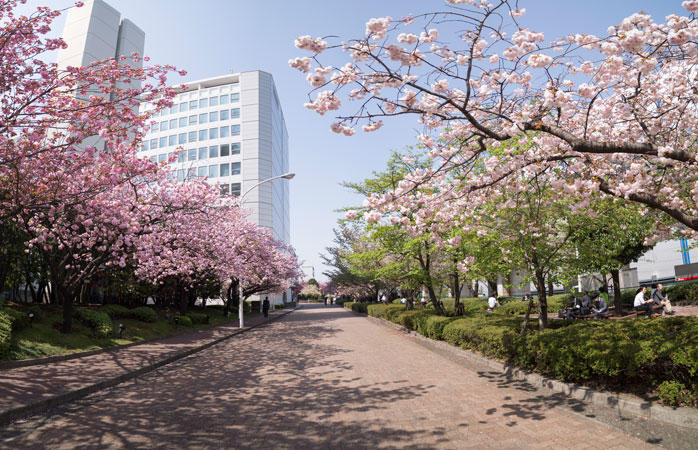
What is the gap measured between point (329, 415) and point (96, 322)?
12521 millimetres

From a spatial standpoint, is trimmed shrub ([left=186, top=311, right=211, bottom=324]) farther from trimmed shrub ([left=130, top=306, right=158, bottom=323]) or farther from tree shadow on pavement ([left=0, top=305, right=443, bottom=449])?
tree shadow on pavement ([left=0, top=305, right=443, bottom=449])

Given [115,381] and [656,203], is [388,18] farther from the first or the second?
[115,381]

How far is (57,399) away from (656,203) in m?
10.2

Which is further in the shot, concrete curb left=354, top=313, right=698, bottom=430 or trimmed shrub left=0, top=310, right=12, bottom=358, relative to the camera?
trimmed shrub left=0, top=310, right=12, bottom=358

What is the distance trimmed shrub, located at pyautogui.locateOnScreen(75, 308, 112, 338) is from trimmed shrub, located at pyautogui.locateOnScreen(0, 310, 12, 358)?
11.3 ft

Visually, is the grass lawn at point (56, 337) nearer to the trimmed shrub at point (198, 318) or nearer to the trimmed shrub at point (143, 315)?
the trimmed shrub at point (143, 315)

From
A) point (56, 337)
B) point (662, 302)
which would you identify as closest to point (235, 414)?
point (56, 337)

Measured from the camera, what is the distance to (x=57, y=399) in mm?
6852

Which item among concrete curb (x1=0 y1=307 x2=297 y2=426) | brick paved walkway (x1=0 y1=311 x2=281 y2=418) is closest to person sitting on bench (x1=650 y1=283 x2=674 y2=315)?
concrete curb (x1=0 y1=307 x2=297 y2=426)

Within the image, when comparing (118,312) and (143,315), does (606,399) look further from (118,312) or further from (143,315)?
(118,312)

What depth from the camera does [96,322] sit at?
14.5m

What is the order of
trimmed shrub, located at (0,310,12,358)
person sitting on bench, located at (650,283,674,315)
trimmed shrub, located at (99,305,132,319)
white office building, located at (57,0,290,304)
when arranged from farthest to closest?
white office building, located at (57,0,290,304), trimmed shrub, located at (99,305,132,319), person sitting on bench, located at (650,283,674,315), trimmed shrub, located at (0,310,12,358)

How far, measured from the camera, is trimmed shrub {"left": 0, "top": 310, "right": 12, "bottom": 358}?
376 inches

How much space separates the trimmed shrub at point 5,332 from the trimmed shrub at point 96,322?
11.3 feet
